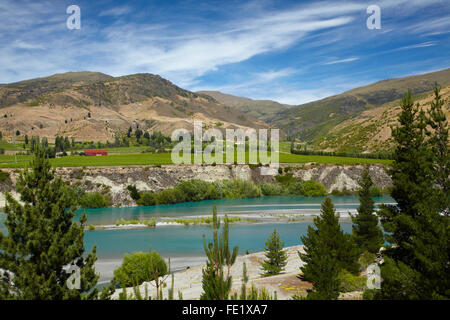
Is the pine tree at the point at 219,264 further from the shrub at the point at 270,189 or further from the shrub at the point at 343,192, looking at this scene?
the shrub at the point at 343,192

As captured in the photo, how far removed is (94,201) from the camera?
7125 centimetres

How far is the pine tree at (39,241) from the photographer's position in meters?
11.5

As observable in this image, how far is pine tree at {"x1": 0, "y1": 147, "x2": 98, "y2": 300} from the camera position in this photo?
11.5 meters

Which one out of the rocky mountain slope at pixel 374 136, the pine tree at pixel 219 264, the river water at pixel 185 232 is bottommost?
the river water at pixel 185 232

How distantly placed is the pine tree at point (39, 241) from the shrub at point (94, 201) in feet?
204

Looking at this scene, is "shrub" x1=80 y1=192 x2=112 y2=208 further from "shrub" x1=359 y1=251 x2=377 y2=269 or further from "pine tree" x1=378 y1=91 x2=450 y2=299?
"pine tree" x1=378 y1=91 x2=450 y2=299

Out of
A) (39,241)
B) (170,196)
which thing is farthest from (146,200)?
(39,241)

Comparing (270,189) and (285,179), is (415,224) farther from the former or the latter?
(285,179)

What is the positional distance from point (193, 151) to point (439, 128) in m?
96.5

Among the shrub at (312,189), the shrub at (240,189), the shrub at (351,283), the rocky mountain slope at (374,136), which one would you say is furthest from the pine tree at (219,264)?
the rocky mountain slope at (374,136)

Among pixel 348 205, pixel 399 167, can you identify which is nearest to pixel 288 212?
pixel 348 205

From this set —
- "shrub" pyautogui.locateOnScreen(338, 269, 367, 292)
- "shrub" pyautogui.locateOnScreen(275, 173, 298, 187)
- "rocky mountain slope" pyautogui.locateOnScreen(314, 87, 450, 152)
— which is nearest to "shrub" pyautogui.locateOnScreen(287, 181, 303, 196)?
"shrub" pyautogui.locateOnScreen(275, 173, 298, 187)

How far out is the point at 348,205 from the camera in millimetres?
68188

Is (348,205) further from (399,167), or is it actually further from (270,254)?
(399,167)
